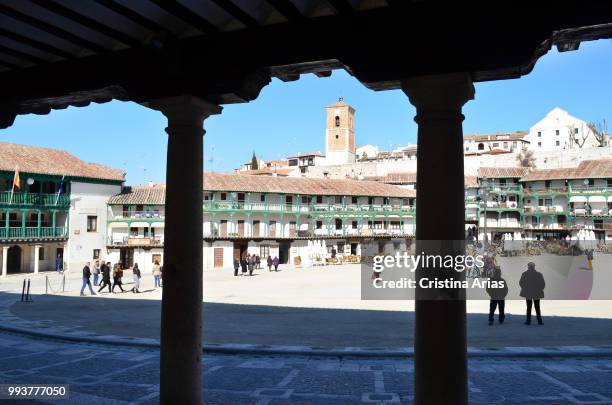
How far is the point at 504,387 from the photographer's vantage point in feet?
24.9

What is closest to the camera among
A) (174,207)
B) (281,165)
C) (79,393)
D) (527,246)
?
(174,207)

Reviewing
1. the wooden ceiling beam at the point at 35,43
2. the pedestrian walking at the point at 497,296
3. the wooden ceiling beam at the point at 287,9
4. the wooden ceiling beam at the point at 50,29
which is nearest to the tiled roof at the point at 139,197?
the pedestrian walking at the point at 497,296

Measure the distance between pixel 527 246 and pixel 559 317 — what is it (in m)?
30.5

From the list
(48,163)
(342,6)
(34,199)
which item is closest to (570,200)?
(48,163)

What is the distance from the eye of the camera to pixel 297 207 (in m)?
50.1

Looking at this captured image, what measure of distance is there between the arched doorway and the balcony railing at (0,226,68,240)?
155 cm

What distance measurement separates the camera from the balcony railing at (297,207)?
45656 millimetres

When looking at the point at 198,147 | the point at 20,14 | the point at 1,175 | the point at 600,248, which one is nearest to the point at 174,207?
the point at 198,147

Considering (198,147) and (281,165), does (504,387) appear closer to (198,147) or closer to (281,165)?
(198,147)

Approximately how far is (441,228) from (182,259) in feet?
7.50

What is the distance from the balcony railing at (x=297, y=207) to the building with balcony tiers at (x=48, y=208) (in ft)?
28.5

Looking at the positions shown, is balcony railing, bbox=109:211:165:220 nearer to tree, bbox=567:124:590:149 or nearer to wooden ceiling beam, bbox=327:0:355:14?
wooden ceiling beam, bbox=327:0:355:14

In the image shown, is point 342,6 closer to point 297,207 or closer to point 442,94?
point 442,94

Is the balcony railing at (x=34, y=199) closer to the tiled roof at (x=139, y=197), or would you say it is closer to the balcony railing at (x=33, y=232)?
the balcony railing at (x=33, y=232)
